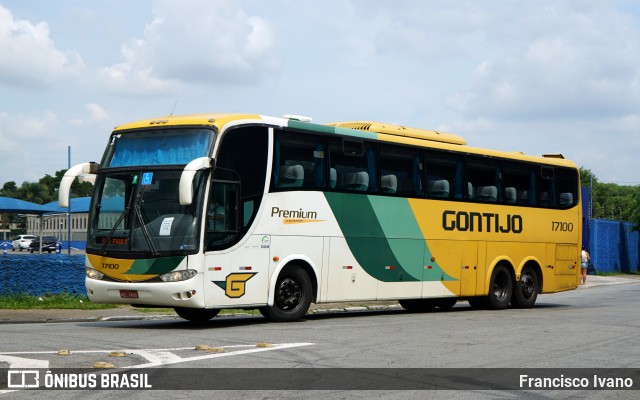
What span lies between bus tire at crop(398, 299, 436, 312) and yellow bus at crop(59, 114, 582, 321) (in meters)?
0.06

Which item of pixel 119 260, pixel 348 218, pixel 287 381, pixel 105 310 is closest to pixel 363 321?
pixel 348 218

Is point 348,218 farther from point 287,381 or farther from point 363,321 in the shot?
point 287,381

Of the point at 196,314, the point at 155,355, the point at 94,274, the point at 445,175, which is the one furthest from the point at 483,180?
the point at 155,355

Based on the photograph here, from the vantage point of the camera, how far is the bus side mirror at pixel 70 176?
16422 mm

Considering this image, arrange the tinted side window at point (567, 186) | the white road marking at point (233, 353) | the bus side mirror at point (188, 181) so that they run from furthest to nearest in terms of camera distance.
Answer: the tinted side window at point (567, 186) → the bus side mirror at point (188, 181) → the white road marking at point (233, 353)

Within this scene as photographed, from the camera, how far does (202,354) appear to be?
11719 mm

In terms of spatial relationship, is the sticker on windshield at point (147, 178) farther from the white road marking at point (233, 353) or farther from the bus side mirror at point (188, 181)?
the white road marking at point (233, 353)

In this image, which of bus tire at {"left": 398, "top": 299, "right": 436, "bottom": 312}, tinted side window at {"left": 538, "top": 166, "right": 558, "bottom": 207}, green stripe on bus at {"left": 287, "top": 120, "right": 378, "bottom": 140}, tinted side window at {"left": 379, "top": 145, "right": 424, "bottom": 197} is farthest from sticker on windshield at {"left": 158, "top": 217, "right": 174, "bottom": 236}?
tinted side window at {"left": 538, "top": 166, "right": 558, "bottom": 207}

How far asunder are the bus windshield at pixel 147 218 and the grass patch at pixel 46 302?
6419 millimetres

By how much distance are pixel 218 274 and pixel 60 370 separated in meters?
6.34

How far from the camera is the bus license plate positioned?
52.4 ft

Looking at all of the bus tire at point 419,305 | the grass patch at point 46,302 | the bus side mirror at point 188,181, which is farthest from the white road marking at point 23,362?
the bus tire at point 419,305

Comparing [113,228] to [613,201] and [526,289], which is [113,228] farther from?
[613,201]

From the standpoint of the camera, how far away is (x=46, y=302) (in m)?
23.0
